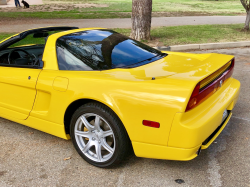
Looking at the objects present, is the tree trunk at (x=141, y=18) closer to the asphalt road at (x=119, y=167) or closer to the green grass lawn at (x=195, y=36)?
the green grass lawn at (x=195, y=36)

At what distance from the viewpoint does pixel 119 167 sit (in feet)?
9.04

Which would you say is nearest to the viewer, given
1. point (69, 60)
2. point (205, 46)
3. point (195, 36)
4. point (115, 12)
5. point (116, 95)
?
point (116, 95)

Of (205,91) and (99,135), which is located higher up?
(205,91)

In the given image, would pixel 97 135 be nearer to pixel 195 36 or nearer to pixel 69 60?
pixel 69 60

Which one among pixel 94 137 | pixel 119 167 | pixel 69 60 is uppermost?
pixel 69 60

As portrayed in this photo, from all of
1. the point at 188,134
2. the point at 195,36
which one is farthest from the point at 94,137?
the point at 195,36

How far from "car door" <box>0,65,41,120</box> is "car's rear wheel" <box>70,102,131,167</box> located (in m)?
0.71

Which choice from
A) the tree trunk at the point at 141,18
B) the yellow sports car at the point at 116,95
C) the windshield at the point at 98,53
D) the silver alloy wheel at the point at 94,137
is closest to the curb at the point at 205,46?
the tree trunk at the point at 141,18

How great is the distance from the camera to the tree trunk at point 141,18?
8.91m

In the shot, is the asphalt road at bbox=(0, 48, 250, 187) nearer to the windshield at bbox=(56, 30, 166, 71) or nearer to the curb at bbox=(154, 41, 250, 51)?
the windshield at bbox=(56, 30, 166, 71)

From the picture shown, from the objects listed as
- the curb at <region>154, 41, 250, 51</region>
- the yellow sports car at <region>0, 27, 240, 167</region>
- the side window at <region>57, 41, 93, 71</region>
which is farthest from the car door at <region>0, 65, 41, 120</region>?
the curb at <region>154, 41, 250, 51</region>

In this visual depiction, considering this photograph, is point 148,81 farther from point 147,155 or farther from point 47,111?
point 47,111

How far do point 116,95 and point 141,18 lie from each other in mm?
7179

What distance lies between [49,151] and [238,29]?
11.8 meters
